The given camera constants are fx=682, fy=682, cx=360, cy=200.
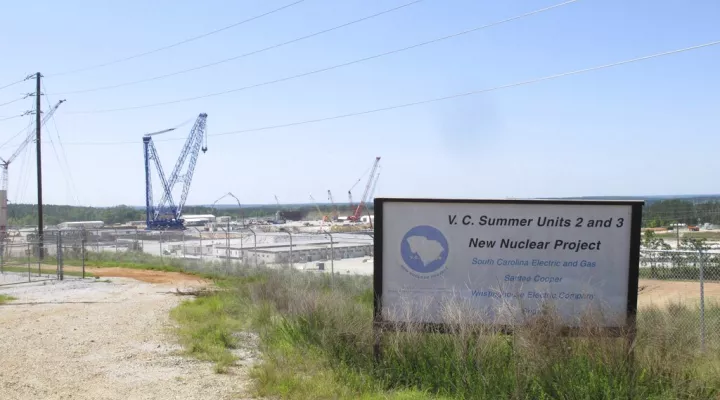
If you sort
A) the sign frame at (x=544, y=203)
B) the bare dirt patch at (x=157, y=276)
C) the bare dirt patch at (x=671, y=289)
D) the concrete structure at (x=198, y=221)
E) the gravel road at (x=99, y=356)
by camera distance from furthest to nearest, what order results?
the concrete structure at (x=198, y=221)
the bare dirt patch at (x=157, y=276)
the bare dirt patch at (x=671, y=289)
the gravel road at (x=99, y=356)
the sign frame at (x=544, y=203)

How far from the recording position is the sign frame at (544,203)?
24.6ft

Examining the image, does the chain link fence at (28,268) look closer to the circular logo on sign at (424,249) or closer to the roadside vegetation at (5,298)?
the roadside vegetation at (5,298)

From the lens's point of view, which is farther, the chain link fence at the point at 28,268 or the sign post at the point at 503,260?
the chain link fence at the point at 28,268

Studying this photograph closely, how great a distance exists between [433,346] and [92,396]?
3968 mm

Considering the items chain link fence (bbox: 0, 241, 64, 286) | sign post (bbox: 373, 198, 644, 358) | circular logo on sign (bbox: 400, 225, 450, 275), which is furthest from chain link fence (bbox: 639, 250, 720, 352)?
chain link fence (bbox: 0, 241, 64, 286)

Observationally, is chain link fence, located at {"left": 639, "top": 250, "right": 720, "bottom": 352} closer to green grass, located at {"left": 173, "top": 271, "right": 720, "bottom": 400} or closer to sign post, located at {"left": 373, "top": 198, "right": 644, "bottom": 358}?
green grass, located at {"left": 173, "top": 271, "right": 720, "bottom": 400}

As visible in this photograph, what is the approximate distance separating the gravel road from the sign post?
92.2 inches

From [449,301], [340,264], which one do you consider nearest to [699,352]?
[449,301]

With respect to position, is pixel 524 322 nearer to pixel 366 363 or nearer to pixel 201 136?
pixel 366 363

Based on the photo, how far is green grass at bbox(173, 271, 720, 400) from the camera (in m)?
6.83

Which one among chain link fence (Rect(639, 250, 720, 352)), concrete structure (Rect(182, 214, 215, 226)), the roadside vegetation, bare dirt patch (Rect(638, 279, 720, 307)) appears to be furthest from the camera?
concrete structure (Rect(182, 214, 215, 226))

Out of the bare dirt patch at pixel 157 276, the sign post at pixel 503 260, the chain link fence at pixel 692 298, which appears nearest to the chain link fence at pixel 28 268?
the bare dirt patch at pixel 157 276

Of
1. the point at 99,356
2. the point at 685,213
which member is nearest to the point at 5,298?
the point at 99,356

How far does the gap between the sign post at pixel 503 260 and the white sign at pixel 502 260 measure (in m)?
0.01
